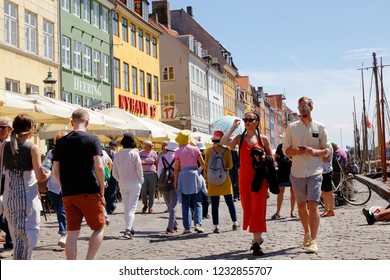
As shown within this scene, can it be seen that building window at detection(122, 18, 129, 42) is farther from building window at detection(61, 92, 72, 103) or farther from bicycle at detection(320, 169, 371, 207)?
bicycle at detection(320, 169, 371, 207)

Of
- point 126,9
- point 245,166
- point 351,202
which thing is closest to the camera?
point 245,166

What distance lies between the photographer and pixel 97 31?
35.8m

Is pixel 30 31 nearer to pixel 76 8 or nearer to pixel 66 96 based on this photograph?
pixel 66 96

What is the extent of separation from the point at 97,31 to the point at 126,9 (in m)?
4.56

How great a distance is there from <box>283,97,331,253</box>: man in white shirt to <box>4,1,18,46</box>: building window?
19785 millimetres

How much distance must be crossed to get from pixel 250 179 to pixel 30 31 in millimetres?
21330

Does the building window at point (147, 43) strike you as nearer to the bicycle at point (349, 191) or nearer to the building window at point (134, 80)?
the building window at point (134, 80)

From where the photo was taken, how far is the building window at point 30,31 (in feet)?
90.3

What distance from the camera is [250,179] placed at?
8.26 m

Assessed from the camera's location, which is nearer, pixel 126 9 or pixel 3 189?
pixel 3 189

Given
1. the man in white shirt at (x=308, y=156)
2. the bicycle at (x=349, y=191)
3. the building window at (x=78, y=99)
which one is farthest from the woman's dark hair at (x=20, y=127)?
the building window at (x=78, y=99)
